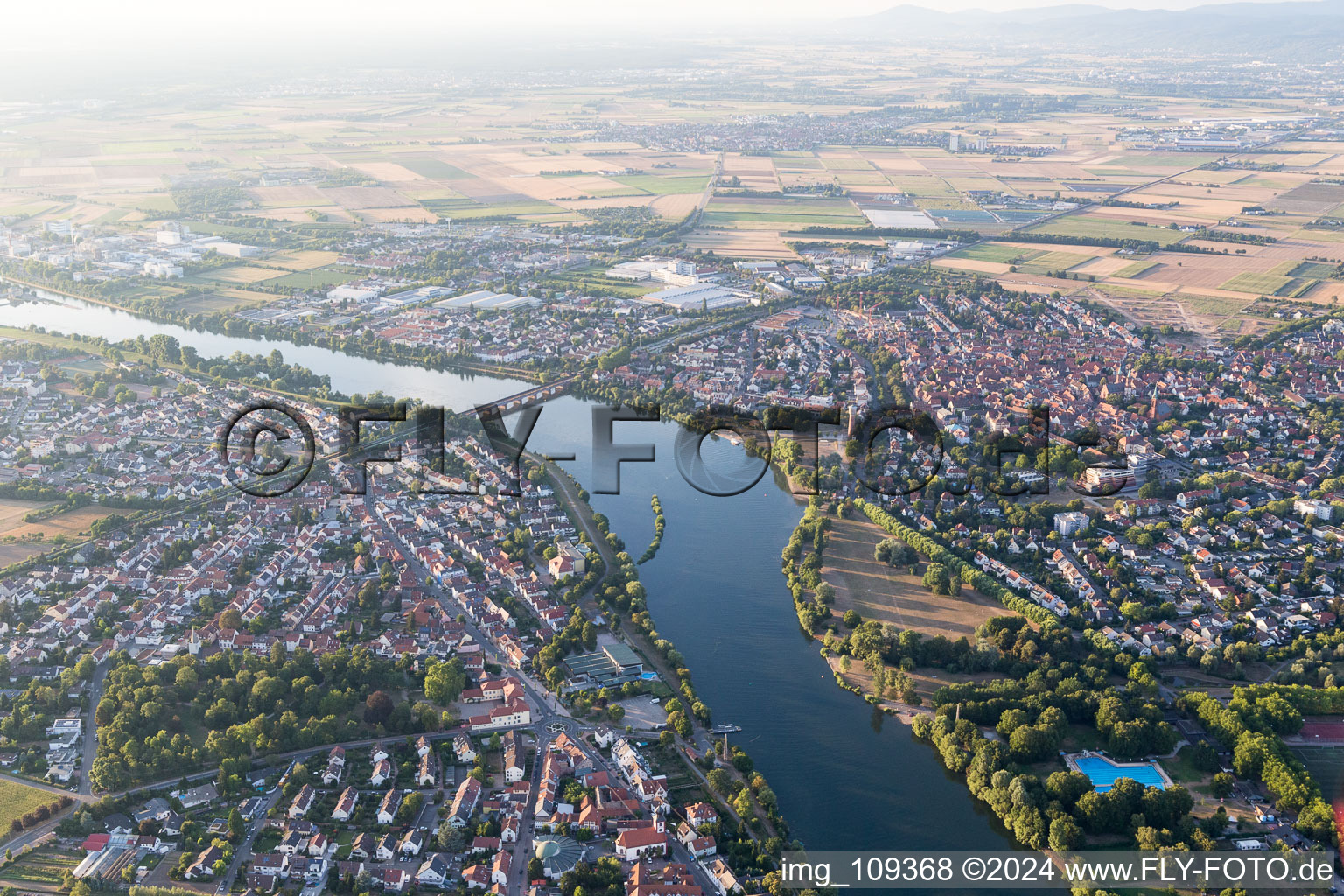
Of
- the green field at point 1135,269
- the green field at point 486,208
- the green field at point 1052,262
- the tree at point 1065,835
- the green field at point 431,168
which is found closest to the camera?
the tree at point 1065,835

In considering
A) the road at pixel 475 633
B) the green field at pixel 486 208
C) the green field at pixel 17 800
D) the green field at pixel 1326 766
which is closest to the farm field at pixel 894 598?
the green field at pixel 1326 766

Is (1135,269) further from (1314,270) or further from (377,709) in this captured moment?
(377,709)

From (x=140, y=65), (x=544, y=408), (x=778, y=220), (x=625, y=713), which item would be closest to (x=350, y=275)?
(x=544, y=408)

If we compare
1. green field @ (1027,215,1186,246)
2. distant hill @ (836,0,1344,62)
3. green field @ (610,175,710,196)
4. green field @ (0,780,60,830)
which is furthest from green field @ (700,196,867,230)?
distant hill @ (836,0,1344,62)

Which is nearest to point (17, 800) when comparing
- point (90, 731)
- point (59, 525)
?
point (90, 731)

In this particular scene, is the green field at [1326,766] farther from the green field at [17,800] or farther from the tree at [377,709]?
the green field at [17,800]
